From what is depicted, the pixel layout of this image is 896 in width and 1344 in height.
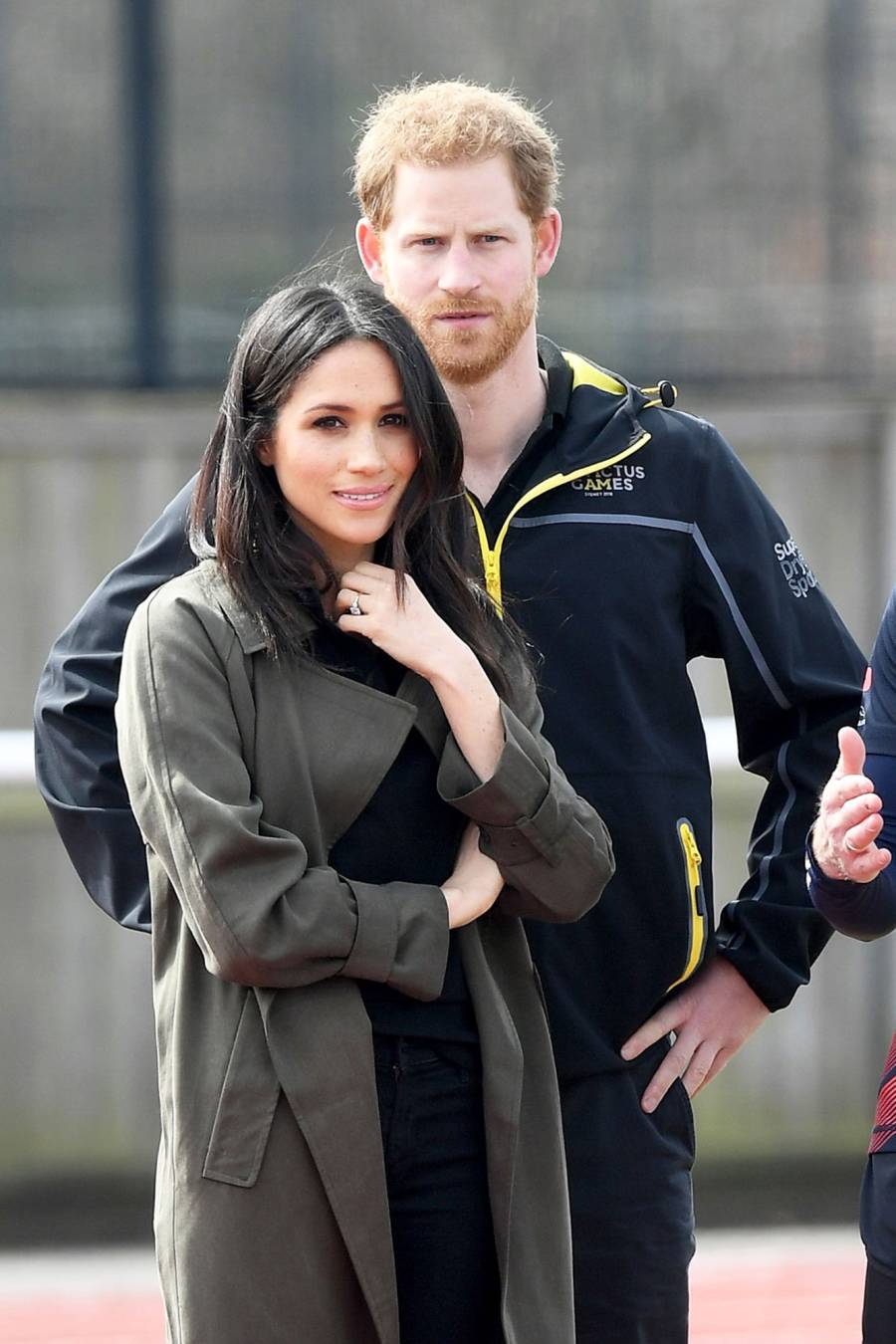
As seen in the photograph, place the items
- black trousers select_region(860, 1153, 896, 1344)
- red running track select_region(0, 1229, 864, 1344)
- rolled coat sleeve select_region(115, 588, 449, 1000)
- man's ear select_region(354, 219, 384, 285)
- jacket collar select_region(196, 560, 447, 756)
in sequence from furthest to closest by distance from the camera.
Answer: red running track select_region(0, 1229, 864, 1344)
man's ear select_region(354, 219, 384, 285)
black trousers select_region(860, 1153, 896, 1344)
jacket collar select_region(196, 560, 447, 756)
rolled coat sleeve select_region(115, 588, 449, 1000)

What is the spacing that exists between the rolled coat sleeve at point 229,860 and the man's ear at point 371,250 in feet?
2.48

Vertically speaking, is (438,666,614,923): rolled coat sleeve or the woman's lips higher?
the woman's lips

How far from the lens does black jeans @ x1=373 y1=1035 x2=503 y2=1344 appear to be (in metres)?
2.14

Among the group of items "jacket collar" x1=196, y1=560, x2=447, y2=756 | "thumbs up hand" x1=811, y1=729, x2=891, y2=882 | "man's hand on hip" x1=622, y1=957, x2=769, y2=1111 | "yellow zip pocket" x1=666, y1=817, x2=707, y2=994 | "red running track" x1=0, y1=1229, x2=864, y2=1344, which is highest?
"jacket collar" x1=196, y1=560, x2=447, y2=756

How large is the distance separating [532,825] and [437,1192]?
0.40 meters

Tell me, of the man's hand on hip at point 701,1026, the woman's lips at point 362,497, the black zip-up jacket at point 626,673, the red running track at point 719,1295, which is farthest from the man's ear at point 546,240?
the red running track at point 719,1295

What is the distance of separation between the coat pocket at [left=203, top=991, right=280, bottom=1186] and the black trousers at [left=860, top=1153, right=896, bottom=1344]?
2.41 feet

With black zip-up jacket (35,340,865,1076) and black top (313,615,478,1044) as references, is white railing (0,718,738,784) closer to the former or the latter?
black zip-up jacket (35,340,865,1076)

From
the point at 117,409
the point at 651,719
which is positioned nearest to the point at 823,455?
the point at 117,409

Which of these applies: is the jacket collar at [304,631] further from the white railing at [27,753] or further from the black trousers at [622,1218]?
the white railing at [27,753]

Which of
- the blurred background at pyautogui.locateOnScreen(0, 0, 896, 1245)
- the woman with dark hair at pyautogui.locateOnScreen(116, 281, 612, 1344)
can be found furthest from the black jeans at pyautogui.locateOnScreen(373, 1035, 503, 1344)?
the blurred background at pyautogui.locateOnScreen(0, 0, 896, 1245)

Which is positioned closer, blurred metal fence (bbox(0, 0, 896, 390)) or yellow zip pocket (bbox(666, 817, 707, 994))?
yellow zip pocket (bbox(666, 817, 707, 994))

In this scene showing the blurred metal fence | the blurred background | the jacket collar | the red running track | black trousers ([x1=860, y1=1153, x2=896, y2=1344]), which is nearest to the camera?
the jacket collar

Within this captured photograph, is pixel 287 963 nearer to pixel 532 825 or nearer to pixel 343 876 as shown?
pixel 343 876
